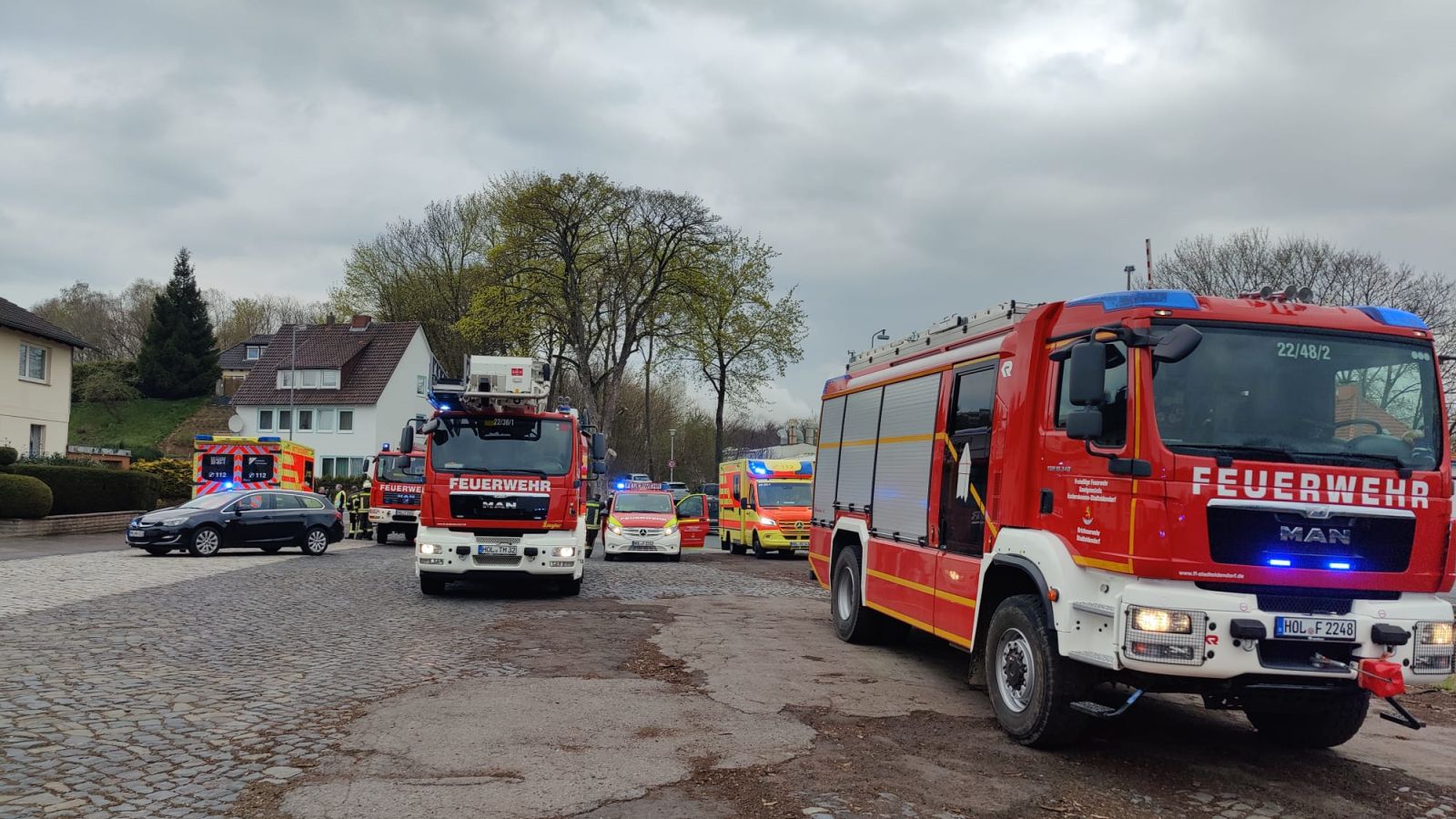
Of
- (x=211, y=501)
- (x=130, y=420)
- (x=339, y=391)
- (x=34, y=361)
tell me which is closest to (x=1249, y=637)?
(x=211, y=501)

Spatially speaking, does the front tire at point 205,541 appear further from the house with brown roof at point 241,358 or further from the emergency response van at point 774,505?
the house with brown roof at point 241,358

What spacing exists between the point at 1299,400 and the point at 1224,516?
0.93m

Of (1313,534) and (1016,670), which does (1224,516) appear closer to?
(1313,534)

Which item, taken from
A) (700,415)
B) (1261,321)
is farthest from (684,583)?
(700,415)

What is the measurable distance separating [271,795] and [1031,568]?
14.9 ft

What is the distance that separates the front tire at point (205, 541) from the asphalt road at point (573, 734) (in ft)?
32.2

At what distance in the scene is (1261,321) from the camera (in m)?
6.36

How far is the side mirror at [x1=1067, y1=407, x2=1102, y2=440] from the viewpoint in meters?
6.23

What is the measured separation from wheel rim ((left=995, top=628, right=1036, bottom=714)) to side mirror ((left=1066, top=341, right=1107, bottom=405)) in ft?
5.36

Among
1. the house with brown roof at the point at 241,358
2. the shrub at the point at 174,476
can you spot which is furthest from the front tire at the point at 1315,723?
the house with brown roof at the point at 241,358

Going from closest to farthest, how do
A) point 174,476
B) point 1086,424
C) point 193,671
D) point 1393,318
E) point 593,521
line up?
point 1086,424 < point 1393,318 < point 193,671 < point 593,521 < point 174,476

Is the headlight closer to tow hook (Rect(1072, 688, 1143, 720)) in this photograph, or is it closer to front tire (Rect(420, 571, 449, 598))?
tow hook (Rect(1072, 688, 1143, 720))

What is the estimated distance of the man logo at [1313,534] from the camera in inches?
233

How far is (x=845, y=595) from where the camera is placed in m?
11.2
